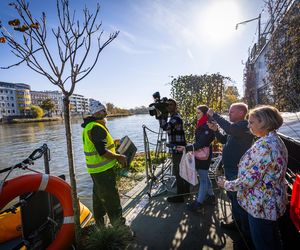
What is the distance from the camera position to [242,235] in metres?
2.73

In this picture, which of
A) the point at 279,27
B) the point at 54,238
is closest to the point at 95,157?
the point at 54,238

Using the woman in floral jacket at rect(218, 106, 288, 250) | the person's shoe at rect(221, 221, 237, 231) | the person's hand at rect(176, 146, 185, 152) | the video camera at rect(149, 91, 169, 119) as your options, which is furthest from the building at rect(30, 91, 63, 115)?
the woman in floral jacket at rect(218, 106, 288, 250)

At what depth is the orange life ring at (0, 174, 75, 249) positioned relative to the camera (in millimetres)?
2379

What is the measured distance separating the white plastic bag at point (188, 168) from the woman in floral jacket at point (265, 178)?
5.10ft

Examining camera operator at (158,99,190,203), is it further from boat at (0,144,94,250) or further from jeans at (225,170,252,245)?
boat at (0,144,94,250)

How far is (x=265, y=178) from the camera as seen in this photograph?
69.7 inches

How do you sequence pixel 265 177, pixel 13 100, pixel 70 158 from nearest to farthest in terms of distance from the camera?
pixel 265 177
pixel 70 158
pixel 13 100

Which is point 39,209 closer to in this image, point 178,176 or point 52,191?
point 52,191

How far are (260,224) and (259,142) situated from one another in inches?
27.6

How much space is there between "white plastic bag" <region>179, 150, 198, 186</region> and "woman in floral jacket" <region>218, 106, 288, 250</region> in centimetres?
155

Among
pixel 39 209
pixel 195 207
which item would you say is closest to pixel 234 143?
pixel 195 207

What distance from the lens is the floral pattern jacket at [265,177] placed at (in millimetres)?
1722

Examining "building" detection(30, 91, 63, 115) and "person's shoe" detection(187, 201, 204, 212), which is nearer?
"person's shoe" detection(187, 201, 204, 212)

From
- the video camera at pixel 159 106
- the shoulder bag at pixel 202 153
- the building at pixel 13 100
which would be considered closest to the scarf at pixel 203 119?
the shoulder bag at pixel 202 153
